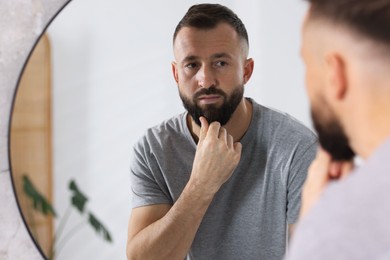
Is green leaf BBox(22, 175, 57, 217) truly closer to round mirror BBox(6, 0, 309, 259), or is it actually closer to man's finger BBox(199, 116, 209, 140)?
round mirror BBox(6, 0, 309, 259)

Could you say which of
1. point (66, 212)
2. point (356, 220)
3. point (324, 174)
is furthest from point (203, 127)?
point (356, 220)

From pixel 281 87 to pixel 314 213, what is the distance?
403 millimetres

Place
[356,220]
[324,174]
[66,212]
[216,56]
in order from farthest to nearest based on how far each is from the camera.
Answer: [66,212], [216,56], [324,174], [356,220]

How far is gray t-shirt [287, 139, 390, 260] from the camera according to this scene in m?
0.37

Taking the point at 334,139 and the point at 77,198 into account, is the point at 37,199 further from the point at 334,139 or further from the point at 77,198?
the point at 334,139

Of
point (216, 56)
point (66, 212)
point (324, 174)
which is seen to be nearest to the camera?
point (324, 174)

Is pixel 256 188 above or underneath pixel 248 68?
underneath

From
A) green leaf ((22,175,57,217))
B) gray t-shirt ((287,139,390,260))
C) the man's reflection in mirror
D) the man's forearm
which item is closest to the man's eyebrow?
the man's reflection in mirror

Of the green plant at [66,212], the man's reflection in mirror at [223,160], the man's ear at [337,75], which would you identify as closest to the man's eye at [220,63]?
the man's reflection in mirror at [223,160]

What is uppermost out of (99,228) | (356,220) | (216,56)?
(216,56)

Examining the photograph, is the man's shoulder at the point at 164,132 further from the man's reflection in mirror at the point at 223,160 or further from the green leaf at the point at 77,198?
the green leaf at the point at 77,198

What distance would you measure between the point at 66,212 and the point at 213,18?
332 mm

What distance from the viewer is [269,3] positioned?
2.68 feet

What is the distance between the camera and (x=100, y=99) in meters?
0.86
